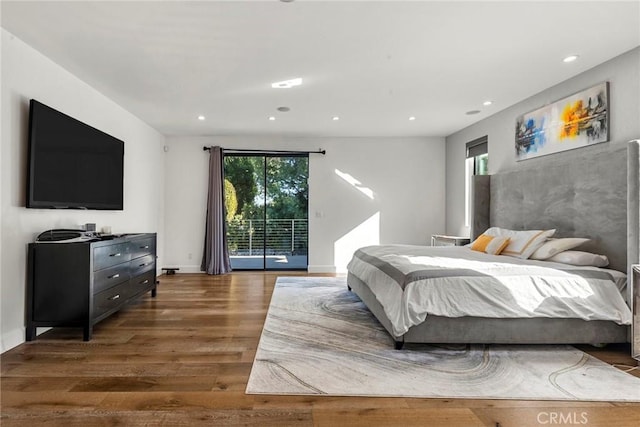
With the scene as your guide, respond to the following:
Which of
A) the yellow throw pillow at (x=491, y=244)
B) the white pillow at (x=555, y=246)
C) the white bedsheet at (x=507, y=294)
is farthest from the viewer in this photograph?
the yellow throw pillow at (x=491, y=244)

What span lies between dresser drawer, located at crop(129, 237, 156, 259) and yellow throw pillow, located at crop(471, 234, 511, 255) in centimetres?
388

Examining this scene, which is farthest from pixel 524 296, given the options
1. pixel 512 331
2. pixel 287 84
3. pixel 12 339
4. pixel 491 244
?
pixel 12 339

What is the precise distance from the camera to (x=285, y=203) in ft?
21.6

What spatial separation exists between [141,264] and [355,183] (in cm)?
385

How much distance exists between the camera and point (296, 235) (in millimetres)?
6691

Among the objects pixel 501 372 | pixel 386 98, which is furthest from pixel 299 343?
pixel 386 98

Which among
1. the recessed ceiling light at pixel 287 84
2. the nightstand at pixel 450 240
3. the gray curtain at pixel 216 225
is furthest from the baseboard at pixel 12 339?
the nightstand at pixel 450 240

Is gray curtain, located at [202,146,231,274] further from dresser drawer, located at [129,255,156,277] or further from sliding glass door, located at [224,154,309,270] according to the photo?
dresser drawer, located at [129,255,156,277]

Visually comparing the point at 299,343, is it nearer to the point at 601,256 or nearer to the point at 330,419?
the point at 330,419

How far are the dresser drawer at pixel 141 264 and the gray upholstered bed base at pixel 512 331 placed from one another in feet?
9.18

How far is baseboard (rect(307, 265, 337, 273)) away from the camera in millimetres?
6429

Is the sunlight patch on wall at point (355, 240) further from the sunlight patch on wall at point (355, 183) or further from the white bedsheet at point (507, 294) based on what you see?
the white bedsheet at point (507, 294)

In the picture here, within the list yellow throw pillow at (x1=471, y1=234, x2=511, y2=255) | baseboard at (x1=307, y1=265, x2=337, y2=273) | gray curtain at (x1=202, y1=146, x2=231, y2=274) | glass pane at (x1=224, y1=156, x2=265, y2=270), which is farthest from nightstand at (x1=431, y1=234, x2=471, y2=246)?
gray curtain at (x1=202, y1=146, x2=231, y2=274)

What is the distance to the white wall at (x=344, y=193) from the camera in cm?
637
